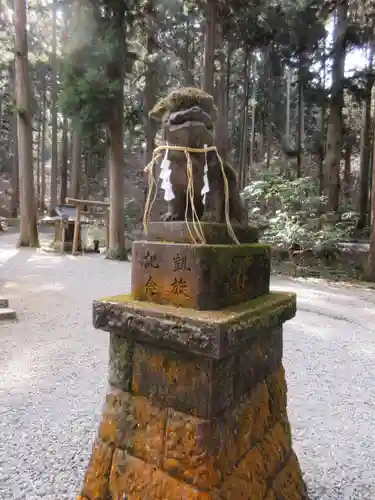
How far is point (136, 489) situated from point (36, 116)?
2159 centimetres

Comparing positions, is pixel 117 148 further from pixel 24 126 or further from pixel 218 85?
pixel 218 85

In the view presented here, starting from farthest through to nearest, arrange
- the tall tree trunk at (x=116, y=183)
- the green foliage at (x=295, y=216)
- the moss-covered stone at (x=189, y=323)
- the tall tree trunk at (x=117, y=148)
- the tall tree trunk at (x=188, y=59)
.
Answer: the tall tree trunk at (x=188, y=59) < the tall tree trunk at (x=116, y=183) < the tall tree trunk at (x=117, y=148) < the green foliage at (x=295, y=216) < the moss-covered stone at (x=189, y=323)

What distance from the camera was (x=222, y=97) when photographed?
12859 millimetres

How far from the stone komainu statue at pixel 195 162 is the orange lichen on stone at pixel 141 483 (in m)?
0.90

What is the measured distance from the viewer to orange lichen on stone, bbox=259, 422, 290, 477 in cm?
139

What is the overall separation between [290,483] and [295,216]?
706 centimetres

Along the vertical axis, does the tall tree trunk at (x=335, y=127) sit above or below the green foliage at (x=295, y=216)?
above

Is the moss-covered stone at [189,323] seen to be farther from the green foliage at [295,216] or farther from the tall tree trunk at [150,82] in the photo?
the tall tree trunk at [150,82]

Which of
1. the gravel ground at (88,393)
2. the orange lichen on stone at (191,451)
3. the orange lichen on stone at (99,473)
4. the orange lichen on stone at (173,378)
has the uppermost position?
the orange lichen on stone at (173,378)

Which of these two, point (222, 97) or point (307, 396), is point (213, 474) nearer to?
point (307, 396)

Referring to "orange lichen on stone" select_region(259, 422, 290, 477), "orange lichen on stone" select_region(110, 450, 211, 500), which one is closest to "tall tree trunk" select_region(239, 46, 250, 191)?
"orange lichen on stone" select_region(259, 422, 290, 477)

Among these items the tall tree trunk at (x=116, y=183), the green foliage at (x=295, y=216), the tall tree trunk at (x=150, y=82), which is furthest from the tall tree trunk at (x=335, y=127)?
the tall tree trunk at (x=116, y=183)

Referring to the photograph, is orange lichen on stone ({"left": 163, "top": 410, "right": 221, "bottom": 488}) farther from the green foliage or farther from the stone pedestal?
the green foliage

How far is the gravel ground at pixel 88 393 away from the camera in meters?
1.80
